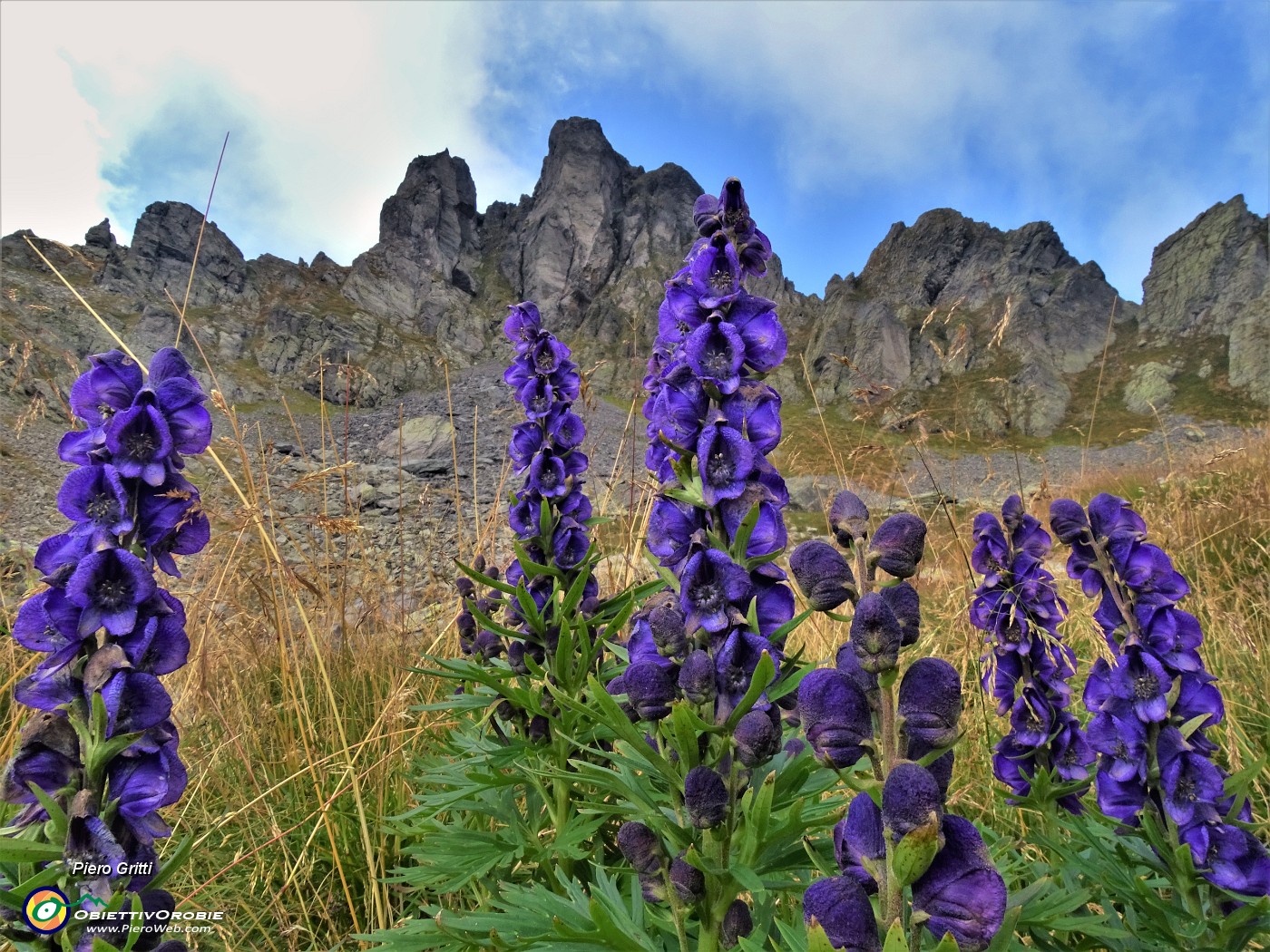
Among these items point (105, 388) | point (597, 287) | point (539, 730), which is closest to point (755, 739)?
point (539, 730)

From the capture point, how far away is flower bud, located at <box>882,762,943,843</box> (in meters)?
0.80

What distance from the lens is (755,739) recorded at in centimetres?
129

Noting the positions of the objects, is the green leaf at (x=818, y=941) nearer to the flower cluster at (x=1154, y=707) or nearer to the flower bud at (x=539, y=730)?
the flower cluster at (x=1154, y=707)

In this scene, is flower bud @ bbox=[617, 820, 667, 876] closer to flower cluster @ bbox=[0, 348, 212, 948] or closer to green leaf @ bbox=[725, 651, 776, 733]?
green leaf @ bbox=[725, 651, 776, 733]

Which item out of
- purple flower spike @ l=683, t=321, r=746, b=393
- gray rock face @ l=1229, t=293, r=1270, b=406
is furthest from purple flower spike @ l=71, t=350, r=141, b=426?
gray rock face @ l=1229, t=293, r=1270, b=406

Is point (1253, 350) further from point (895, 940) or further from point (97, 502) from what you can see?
point (97, 502)

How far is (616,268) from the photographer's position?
101 metres

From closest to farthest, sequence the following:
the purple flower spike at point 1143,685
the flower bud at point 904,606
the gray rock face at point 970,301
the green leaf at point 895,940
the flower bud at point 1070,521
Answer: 1. the green leaf at point 895,940
2. the flower bud at point 904,606
3. the purple flower spike at point 1143,685
4. the flower bud at point 1070,521
5. the gray rock face at point 970,301

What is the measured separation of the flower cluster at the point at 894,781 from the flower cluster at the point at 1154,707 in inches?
→ 46.7

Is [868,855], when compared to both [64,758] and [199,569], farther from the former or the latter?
[199,569]

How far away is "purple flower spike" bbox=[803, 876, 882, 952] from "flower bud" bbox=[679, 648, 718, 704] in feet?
1.65

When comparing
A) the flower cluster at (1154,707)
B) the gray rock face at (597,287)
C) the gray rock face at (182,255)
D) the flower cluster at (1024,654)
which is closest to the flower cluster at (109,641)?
the flower cluster at (1154,707)

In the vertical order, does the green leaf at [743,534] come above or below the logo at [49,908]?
above

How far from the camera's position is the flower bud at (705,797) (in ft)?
4.23
